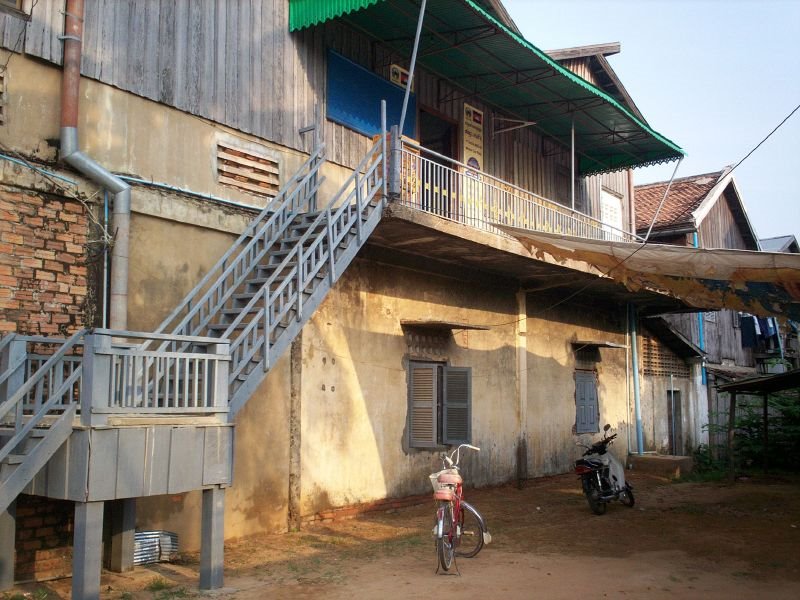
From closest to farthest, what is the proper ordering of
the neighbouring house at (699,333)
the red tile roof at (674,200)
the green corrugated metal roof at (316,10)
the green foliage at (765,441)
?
the green corrugated metal roof at (316,10) → the green foliage at (765,441) → the neighbouring house at (699,333) → the red tile roof at (674,200)

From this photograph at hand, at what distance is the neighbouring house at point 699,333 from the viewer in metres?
19.6

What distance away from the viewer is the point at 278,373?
31.6ft

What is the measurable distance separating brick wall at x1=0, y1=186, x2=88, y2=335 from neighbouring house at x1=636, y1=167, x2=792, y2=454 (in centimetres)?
1429

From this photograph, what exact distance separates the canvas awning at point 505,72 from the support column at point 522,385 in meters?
3.52

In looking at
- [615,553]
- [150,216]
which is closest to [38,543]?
[150,216]

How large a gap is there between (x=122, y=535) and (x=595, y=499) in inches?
264

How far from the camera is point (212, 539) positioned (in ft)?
21.3

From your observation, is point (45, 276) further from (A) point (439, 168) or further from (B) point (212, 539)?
(A) point (439, 168)

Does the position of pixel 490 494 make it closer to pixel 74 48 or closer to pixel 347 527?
pixel 347 527

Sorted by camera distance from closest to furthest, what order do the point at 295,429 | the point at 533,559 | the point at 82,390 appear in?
the point at 82,390
the point at 533,559
the point at 295,429

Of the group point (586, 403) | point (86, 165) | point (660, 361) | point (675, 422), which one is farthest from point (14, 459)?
point (675, 422)

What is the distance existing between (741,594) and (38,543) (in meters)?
6.30

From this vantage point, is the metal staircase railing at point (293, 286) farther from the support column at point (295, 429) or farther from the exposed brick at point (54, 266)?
the exposed brick at point (54, 266)

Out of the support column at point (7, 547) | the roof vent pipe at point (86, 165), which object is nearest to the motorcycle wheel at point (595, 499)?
the roof vent pipe at point (86, 165)
